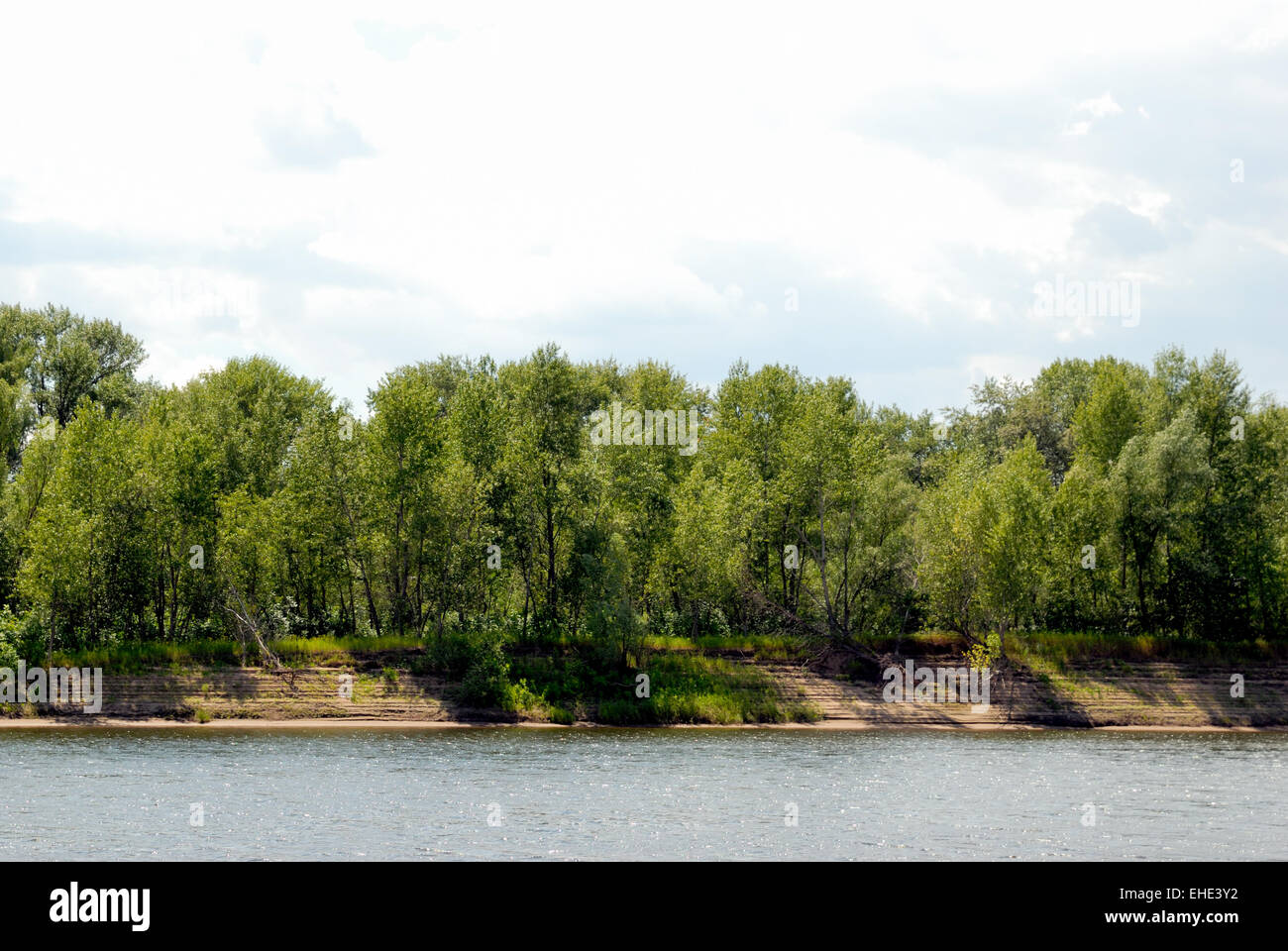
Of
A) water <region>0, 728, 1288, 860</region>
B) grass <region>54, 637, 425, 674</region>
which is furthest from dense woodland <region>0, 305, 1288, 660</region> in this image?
water <region>0, 728, 1288, 860</region>

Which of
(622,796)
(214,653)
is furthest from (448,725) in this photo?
(622,796)

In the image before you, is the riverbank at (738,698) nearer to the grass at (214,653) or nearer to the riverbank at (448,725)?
the riverbank at (448,725)

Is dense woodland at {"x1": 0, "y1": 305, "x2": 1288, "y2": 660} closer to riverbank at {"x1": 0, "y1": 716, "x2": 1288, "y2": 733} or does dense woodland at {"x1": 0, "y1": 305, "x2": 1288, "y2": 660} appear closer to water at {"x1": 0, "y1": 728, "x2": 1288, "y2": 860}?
riverbank at {"x1": 0, "y1": 716, "x2": 1288, "y2": 733}

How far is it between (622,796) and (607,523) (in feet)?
109

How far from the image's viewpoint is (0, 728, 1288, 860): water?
1130 inches

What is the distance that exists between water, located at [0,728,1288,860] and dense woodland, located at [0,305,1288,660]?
1298cm

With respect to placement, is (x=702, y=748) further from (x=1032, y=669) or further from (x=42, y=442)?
(x=42, y=442)

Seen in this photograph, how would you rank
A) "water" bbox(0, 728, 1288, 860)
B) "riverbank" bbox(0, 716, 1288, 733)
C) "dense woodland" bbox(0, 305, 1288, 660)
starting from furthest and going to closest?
"dense woodland" bbox(0, 305, 1288, 660)
"riverbank" bbox(0, 716, 1288, 733)
"water" bbox(0, 728, 1288, 860)

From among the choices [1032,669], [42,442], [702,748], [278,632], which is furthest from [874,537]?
[42,442]

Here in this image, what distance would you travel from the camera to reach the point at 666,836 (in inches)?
1185

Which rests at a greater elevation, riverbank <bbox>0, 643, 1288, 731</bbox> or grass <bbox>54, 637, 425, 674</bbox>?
grass <bbox>54, 637, 425, 674</bbox>

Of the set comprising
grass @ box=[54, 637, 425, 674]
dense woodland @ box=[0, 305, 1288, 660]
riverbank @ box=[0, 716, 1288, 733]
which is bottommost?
riverbank @ box=[0, 716, 1288, 733]

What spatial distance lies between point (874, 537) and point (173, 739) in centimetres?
4112
